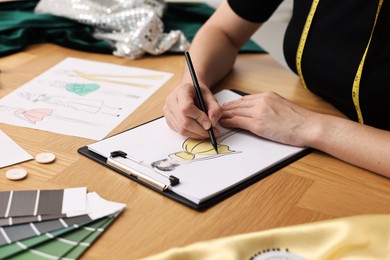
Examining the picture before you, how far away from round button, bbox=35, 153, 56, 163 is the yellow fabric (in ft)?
0.98

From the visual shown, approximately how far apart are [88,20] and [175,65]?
0.99 ft

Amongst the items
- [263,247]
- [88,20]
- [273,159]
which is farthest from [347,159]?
[88,20]

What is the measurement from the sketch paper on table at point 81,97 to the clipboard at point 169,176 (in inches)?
3.8

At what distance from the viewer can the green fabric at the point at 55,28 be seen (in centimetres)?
135

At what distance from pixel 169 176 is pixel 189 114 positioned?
0.50ft

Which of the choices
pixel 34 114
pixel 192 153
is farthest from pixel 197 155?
pixel 34 114

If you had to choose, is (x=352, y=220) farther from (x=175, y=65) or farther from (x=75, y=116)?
(x=175, y=65)

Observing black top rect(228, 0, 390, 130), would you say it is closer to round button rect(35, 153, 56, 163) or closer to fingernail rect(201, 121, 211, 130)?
fingernail rect(201, 121, 211, 130)

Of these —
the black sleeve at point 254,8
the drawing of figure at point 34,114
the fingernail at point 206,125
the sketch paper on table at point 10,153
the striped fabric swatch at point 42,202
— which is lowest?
the drawing of figure at point 34,114

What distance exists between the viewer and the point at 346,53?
1.01m

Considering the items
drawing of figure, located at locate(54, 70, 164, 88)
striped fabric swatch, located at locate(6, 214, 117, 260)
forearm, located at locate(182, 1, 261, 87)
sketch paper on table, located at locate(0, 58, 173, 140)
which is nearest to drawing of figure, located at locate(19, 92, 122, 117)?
sketch paper on table, located at locate(0, 58, 173, 140)

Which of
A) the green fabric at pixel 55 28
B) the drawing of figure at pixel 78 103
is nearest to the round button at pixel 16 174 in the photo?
Result: the drawing of figure at pixel 78 103

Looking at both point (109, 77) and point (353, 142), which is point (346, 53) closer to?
point (353, 142)

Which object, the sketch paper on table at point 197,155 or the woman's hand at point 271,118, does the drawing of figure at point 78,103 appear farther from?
the woman's hand at point 271,118
